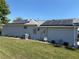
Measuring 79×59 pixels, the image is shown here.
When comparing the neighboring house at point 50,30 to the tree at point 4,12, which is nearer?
the neighboring house at point 50,30

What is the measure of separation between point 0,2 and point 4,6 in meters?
4.79

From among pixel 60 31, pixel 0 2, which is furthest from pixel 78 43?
pixel 0 2

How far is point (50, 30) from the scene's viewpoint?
30578 millimetres

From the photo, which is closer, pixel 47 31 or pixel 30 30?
pixel 47 31

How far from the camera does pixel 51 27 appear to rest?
3023 cm

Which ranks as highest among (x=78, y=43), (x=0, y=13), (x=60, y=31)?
(x=0, y=13)

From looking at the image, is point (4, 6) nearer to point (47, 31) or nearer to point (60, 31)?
point (47, 31)

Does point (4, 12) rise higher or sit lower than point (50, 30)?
higher

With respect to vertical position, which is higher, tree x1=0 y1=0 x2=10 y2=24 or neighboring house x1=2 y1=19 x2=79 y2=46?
tree x1=0 y1=0 x2=10 y2=24

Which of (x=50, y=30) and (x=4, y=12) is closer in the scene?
(x=50, y=30)

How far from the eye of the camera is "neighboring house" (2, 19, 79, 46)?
26831 millimetres

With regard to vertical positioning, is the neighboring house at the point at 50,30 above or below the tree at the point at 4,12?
below

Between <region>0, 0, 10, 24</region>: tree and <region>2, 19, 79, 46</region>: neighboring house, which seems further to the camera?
<region>0, 0, 10, 24</region>: tree

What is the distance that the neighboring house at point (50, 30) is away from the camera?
2683 centimetres
